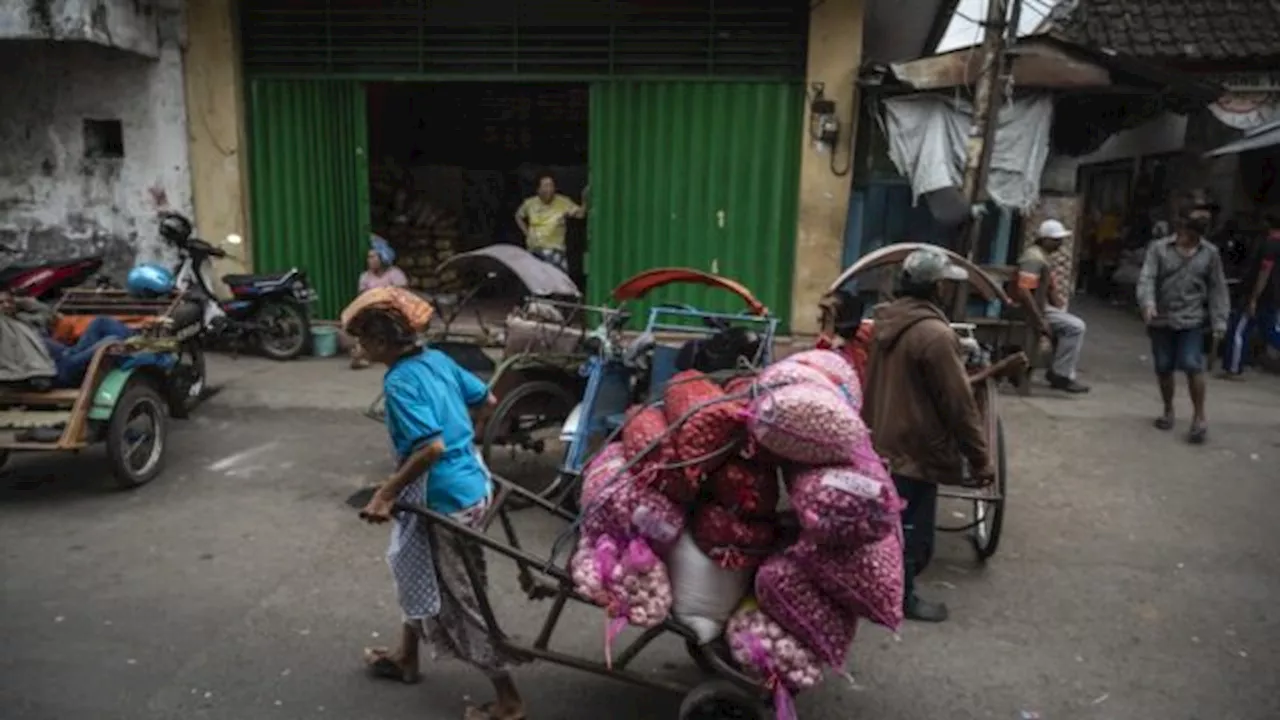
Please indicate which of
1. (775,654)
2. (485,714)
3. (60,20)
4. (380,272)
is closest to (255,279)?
(380,272)

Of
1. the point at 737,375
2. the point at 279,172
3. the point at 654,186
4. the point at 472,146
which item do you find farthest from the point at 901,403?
the point at 472,146

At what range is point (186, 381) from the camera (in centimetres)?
704

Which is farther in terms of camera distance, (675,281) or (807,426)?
(675,281)

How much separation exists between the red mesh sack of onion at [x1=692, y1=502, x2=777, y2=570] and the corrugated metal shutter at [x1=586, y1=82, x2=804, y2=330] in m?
6.81

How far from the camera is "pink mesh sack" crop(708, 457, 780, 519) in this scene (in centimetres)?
295

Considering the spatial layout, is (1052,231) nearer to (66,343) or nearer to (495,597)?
(495,597)

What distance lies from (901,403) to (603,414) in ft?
6.11

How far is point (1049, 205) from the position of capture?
31.8 feet

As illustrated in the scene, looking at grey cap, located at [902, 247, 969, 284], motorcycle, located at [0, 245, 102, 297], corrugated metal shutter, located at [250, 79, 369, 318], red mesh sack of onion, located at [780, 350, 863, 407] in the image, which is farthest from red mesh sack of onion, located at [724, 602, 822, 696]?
corrugated metal shutter, located at [250, 79, 369, 318]

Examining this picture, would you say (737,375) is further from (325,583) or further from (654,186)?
(654,186)

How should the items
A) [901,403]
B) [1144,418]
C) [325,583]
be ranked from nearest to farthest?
[901,403]
[325,583]
[1144,418]

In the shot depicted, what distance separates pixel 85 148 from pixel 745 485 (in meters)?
9.59

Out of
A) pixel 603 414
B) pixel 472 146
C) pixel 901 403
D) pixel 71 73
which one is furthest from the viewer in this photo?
pixel 472 146

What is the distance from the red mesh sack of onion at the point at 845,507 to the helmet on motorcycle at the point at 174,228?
782cm
